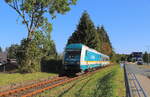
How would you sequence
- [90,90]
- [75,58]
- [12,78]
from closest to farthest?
[90,90]
[12,78]
[75,58]

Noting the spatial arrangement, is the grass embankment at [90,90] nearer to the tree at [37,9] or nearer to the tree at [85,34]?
the tree at [37,9]

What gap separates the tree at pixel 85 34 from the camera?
55.7m

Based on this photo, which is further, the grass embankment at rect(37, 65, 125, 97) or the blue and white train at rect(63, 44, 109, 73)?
the blue and white train at rect(63, 44, 109, 73)

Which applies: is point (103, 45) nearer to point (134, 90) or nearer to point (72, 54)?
point (72, 54)

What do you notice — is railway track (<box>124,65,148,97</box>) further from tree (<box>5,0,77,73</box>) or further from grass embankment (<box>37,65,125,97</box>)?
tree (<box>5,0,77,73</box>)

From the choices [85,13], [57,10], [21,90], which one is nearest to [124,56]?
[85,13]

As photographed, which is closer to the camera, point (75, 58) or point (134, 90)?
point (134, 90)

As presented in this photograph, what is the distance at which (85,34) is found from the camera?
5594 cm

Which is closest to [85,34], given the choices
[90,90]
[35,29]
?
[35,29]

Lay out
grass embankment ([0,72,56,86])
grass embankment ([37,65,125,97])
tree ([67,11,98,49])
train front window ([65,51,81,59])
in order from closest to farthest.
A: grass embankment ([37,65,125,97]) → grass embankment ([0,72,56,86]) → train front window ([65,51,81,59]) → tree ([67,11,98,49])

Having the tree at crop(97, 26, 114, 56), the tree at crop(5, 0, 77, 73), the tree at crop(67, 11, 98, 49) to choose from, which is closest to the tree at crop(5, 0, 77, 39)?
the tree at crop(5, 0, 77, 73)

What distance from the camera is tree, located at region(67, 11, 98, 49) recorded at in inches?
2194

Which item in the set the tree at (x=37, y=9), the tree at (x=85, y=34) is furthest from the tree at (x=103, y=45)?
the tree at (x=37, y=9)

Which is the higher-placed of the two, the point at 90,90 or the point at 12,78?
the point at 12,78
